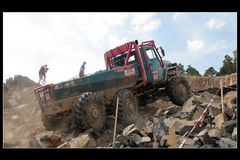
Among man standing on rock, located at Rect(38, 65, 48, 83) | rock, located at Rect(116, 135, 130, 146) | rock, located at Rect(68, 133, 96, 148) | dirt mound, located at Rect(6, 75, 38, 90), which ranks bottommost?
rock, located at Rect(68, 133, 96, 148)

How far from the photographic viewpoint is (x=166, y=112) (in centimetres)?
1195

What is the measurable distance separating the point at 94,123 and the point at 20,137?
8.23 ft

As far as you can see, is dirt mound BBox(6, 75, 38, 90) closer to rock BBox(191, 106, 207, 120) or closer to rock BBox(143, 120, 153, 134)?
rock BBox(143, 120, 153, 134)

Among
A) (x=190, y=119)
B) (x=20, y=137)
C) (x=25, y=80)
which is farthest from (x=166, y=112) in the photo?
(x=25, y=80)

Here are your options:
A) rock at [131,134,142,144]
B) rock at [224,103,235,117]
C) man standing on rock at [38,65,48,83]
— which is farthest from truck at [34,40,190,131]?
man standing on rock at [38,65,48,83]

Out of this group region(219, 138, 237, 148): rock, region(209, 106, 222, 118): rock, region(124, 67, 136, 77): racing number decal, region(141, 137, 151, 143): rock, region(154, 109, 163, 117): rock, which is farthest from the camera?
region(154, 109, 163, 117): rock

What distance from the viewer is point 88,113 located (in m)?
9.89

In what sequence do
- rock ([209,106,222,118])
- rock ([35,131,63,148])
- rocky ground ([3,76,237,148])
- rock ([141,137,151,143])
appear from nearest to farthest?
1. rocky ground ([3,76,237,148])
2. rock ([141,137,151,143])
3. rock ([35,131,63,148])
4. rock ([209,106,222,118])

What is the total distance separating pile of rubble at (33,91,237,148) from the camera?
8148 millimetres

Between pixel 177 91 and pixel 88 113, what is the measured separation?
4.60 metres

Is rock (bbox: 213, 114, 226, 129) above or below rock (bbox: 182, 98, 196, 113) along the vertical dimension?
below

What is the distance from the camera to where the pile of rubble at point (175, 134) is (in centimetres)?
815

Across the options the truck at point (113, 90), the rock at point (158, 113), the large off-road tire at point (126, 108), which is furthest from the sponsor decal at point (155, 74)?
the large off-road tire at point (126, 108)

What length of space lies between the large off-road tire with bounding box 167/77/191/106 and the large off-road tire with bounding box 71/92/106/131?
382 centimetres
